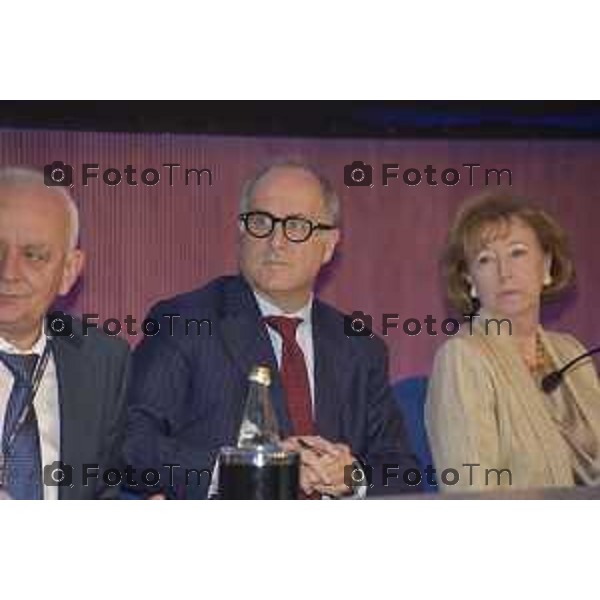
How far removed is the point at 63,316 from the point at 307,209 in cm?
58

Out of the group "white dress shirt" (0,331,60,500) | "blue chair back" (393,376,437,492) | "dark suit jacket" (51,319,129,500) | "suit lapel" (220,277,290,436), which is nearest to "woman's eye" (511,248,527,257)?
"blue chair back" (393,376,437,492)

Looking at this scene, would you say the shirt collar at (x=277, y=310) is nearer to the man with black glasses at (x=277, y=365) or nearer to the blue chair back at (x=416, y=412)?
the man with black glasses at (x=277, y=365)

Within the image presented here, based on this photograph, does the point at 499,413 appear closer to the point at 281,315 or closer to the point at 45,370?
the point at 281,315

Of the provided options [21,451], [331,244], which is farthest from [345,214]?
[21,451]

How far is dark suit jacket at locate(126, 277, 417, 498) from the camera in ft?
15.8

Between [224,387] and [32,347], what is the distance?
0.43m

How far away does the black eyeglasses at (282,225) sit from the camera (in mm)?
4832

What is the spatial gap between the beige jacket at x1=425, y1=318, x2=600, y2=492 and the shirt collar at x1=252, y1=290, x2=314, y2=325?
1.00 feet

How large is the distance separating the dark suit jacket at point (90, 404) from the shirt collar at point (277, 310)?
31 cm

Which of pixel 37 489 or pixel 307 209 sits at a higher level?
pixel 307 209

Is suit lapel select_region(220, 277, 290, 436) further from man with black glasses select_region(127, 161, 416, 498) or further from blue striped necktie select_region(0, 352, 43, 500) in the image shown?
blue striped necktie select_region(0, 352, 43, 500)
